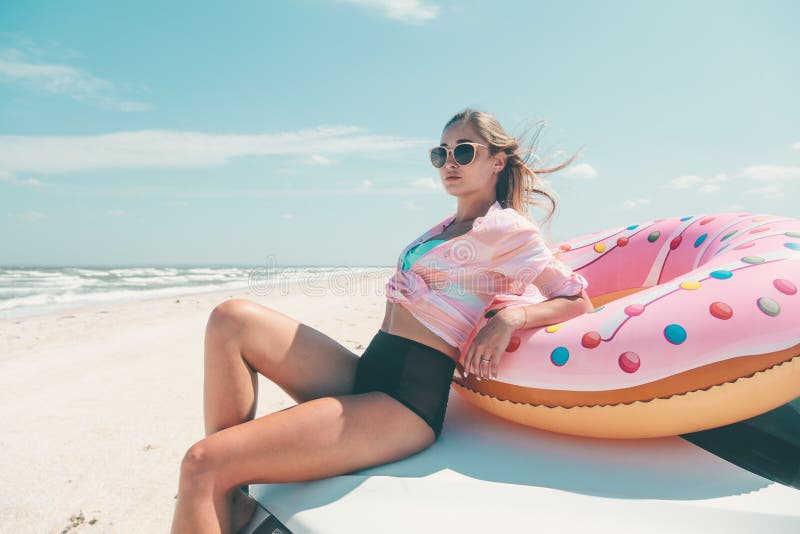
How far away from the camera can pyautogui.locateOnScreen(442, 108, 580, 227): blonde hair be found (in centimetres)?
209

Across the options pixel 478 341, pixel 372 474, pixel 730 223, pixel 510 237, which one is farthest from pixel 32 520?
pixel 730 223

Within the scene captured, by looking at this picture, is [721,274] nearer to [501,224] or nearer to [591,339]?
[591,339]

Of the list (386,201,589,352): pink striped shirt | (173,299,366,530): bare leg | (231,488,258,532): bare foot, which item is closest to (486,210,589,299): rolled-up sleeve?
(386,201,589,352): pink striped shirt

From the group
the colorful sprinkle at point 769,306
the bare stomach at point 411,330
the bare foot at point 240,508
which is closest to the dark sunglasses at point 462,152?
the bare stomach at point 411,330

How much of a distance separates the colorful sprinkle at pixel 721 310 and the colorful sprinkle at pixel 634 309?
0.19 m

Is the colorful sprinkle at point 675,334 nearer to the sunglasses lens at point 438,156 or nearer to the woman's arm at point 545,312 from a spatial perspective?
the woman's arm at point 545,312

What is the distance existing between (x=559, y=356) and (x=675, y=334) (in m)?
0.34

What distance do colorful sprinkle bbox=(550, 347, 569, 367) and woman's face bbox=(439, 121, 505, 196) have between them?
30.8 inches

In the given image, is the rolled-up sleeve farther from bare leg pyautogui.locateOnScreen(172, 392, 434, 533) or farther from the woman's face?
bare leg pyautogui.locateOnScreen(172, 392, 434, 533)

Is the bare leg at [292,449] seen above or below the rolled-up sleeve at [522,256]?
below

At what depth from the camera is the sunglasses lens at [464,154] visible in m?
2.03

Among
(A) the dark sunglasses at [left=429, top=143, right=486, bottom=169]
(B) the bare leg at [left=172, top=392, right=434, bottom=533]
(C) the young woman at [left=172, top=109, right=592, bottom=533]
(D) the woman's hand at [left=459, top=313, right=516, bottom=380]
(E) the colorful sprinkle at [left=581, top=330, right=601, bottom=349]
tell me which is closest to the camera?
(B) the bare leg at [left=172, top=392, right=434, bottom=533]

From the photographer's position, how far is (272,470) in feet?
4.61

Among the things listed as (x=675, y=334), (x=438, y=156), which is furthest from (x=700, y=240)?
(x=438, y=156)
